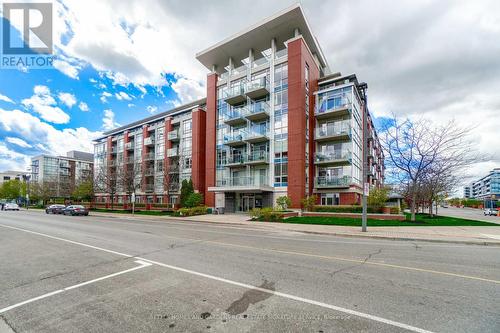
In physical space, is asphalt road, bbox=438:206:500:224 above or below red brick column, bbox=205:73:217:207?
below

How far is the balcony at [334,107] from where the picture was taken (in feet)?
92.1

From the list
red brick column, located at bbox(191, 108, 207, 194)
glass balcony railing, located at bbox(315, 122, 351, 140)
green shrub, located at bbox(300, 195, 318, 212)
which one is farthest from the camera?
red brick column, located at bbox(191, 108, 207, 194)

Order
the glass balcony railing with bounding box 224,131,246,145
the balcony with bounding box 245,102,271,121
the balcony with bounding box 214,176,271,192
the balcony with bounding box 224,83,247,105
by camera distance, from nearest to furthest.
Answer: the balcony with bounding box 214,176,271,192, the balcony with bounding box 245,102,271,121, the glass balcony railing with bounding box 224,131,246,145, the balcony with bounding box 224,83,247,105

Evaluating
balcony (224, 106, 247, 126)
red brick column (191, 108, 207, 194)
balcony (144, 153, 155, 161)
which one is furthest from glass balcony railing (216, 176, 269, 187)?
balcony (144, 153, 155, 161)

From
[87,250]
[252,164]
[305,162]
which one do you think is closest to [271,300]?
[87,250]

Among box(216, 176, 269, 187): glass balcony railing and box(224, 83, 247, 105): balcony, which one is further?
box(224, 83, 247, 105): balcony

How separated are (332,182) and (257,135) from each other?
10681mm

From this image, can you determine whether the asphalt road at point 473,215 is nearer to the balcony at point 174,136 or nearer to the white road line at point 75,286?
the white road line at point 75,286

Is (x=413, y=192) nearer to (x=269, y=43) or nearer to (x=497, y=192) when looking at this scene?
(x=269, y=43)

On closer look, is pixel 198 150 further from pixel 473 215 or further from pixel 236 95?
pixel 473 215

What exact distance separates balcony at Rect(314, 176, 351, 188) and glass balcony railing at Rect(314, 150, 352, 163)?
2048mm

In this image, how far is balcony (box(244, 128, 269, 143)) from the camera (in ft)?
97.4

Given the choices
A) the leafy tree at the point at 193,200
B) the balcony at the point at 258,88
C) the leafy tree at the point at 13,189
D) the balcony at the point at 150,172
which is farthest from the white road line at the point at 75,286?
the leafy tree at the point at 13,189

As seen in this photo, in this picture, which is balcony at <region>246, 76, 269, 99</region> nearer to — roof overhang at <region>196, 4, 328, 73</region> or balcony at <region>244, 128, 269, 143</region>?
balcony at <region>244, 128, 269, 143</region>
